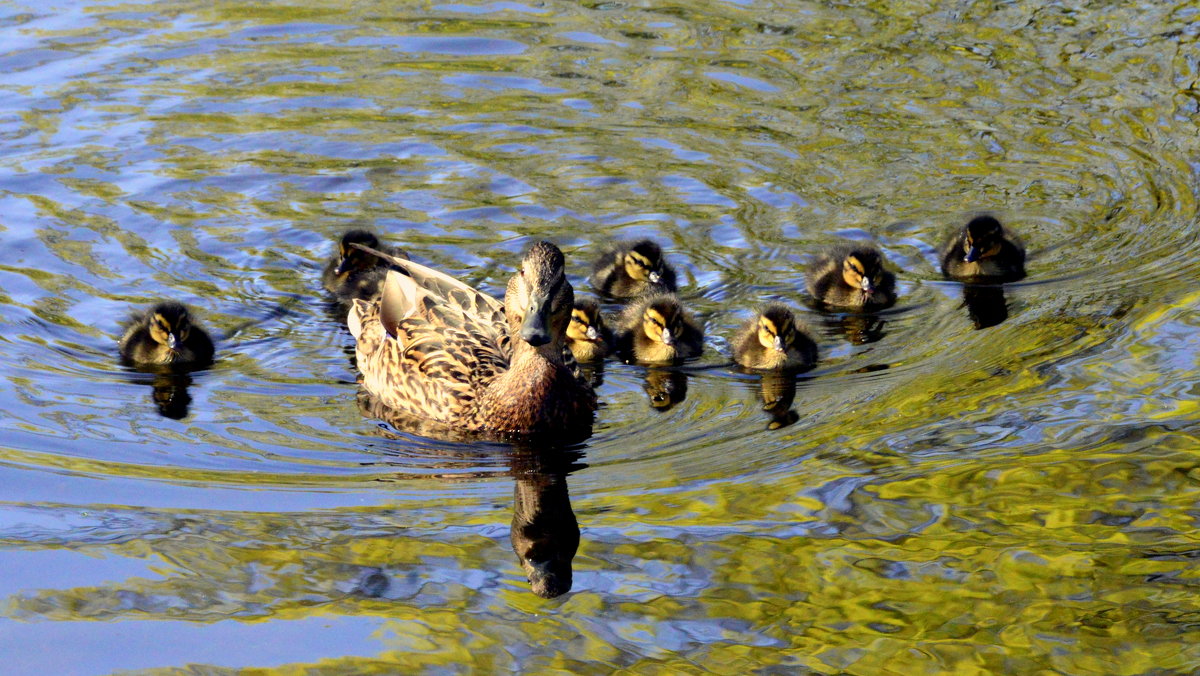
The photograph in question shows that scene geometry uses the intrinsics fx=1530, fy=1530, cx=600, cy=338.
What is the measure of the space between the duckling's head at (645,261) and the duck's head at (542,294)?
4.67ft

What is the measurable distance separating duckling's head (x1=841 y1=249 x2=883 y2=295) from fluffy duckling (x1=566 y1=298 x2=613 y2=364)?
1.10 meters

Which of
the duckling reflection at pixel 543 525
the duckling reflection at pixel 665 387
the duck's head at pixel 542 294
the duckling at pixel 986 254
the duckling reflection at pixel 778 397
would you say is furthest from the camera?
the duckling at pixel 986 254

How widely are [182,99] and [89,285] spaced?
90.9 inches

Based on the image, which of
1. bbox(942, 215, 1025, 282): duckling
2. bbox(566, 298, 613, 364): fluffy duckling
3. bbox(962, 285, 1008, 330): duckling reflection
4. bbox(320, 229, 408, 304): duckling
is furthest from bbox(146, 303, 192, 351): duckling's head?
bbox(942, 215, 1025, 282): duckling

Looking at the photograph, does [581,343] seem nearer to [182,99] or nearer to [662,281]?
[662,281]

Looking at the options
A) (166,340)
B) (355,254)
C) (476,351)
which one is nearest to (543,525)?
(476,351)

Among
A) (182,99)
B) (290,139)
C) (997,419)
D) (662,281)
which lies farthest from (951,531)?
(182,99)

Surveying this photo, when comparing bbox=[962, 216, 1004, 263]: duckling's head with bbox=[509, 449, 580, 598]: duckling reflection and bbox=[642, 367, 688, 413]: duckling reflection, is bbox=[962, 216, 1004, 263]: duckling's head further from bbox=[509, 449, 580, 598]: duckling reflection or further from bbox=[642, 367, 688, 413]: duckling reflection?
bbox=[509, 449, 580, 598]: duckling reflection

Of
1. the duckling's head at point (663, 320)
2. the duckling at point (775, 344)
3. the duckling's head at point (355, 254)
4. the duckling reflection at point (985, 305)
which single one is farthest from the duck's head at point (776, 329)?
the duckling's head at point (355, 254)

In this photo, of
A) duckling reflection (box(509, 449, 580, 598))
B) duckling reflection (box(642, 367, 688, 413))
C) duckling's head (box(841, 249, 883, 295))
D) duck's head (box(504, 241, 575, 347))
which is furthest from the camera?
duckling's head (box(841, 249, 883, 295))

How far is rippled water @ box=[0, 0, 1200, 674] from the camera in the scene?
3.70 m

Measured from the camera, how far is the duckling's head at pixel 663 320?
20.0 feet

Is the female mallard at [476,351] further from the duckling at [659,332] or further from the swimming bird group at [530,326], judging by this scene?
the duckling at [659,332]

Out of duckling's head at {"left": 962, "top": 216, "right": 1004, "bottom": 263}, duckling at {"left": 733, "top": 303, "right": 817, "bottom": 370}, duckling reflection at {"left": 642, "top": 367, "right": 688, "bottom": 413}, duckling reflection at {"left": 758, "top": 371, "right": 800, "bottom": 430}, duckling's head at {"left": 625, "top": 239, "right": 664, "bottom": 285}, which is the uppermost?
duckling's head at {"left": 625, "top": 239, "right": 664, "bottom": 285}
